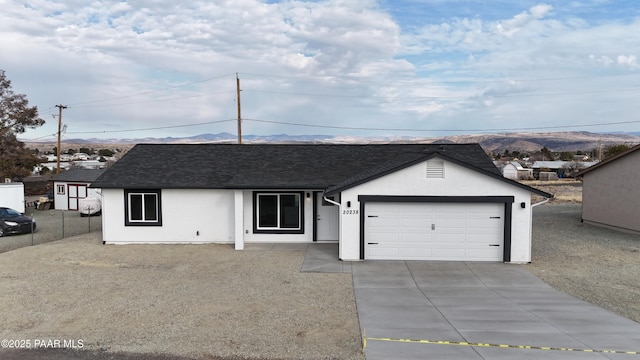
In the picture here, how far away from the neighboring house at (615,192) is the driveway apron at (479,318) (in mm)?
11791

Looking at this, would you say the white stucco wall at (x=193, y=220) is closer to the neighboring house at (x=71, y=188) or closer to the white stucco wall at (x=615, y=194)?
the neighboring house at (x=71, y=188)

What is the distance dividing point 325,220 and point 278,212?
198 cm

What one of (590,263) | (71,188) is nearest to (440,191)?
(590,263)

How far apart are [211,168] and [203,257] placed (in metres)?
4.83

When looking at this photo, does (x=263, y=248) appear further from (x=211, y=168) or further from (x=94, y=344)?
(x=94, y=344)

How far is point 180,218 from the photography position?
17938 mm

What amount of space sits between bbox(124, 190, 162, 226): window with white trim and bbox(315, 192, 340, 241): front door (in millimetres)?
6608

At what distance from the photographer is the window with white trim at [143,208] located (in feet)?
58.9

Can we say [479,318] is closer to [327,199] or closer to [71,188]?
[327,199]

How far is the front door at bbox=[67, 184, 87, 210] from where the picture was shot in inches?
1253

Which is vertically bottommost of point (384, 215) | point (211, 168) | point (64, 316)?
point (64, 316)

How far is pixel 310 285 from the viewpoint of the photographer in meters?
12.0

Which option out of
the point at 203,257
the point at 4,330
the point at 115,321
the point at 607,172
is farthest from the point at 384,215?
the point at 607,172

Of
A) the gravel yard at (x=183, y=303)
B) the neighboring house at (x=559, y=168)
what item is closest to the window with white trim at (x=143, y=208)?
the gravel yard at (x=183, y=303)
